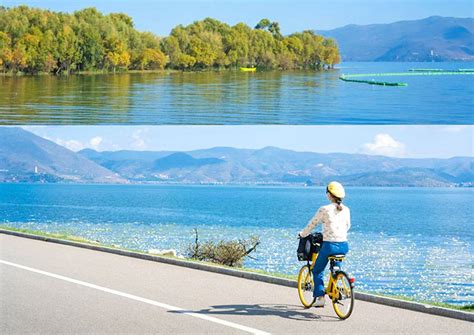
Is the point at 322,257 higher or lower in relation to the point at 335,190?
lower

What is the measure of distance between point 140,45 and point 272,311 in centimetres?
1347

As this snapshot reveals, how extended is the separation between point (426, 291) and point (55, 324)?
57.2ft

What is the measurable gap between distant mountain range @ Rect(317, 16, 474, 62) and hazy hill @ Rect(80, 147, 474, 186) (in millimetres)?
73665

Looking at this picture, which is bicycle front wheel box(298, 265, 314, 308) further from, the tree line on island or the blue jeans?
the tree line on island

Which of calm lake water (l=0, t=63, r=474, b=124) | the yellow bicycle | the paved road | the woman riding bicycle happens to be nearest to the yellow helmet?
the woman riding bicycle

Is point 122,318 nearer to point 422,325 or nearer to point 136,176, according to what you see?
point 422,325

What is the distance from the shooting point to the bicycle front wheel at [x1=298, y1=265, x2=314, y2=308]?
8.04 metres

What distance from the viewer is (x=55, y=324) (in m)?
7.30

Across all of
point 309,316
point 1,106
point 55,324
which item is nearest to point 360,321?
point 309,316

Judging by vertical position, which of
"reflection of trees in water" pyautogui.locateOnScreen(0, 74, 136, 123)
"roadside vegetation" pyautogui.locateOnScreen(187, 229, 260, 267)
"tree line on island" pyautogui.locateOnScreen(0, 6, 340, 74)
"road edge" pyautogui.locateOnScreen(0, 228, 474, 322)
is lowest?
Result: "roadside vegetation" pyautogui.locateOnScreen(187, 229, 260, 267)

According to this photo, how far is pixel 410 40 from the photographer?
19531 millimetres

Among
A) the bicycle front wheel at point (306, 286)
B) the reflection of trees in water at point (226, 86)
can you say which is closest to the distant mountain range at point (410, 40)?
the reflection of trees in water at point (226, 86)

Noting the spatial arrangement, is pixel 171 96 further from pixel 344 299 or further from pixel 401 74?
pixel 344 299

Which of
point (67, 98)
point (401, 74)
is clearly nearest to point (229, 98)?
point (67, 98)
